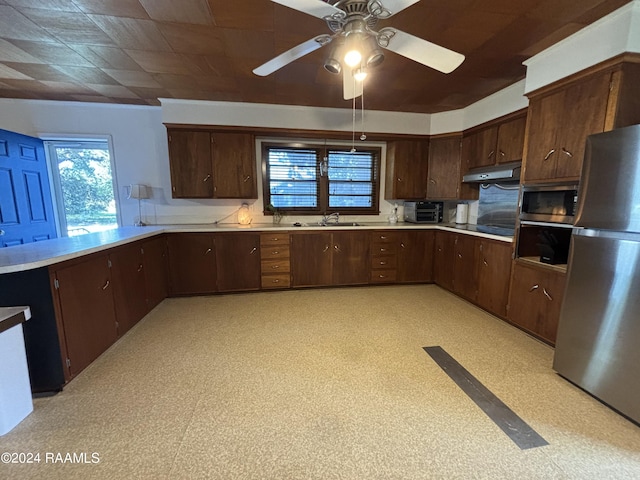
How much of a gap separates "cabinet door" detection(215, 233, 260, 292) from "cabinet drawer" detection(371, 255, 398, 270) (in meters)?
1.63

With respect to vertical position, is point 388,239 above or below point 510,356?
above

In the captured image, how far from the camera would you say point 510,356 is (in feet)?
7.54

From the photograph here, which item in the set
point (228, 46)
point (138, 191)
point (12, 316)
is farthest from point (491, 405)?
point (138, 191)

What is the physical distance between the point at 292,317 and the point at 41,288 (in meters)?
2.01

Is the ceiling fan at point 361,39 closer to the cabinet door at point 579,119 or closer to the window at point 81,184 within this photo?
the cabinet door at point 579,119

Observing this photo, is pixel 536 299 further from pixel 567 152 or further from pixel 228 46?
pixel 228 46

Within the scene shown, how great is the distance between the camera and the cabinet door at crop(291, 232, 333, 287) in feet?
12.5

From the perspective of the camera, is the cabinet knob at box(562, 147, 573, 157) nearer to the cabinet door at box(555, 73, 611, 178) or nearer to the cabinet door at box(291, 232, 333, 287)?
the cabinet door at box(555, 73, 611, 178)

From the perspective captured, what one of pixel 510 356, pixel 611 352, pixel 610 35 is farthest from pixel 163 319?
pixel 610 35

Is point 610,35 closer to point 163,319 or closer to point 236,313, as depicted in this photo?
point 236,313

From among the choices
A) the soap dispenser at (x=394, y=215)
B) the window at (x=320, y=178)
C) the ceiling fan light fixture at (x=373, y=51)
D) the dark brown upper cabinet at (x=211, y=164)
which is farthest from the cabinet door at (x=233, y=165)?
the ceiling fan light fixture at (x=373, y=51)

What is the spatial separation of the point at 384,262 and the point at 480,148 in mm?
1925

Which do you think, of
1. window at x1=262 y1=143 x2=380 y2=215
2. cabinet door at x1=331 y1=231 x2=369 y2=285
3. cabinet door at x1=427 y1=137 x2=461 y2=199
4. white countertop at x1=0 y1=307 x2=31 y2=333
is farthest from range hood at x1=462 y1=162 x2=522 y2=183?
white countertop at x1=0 y1=307 x2=31 y2=333

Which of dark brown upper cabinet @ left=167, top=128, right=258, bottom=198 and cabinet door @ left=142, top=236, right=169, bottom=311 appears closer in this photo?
cabinet door @ left=142, top=236, right=169, bottom=311
